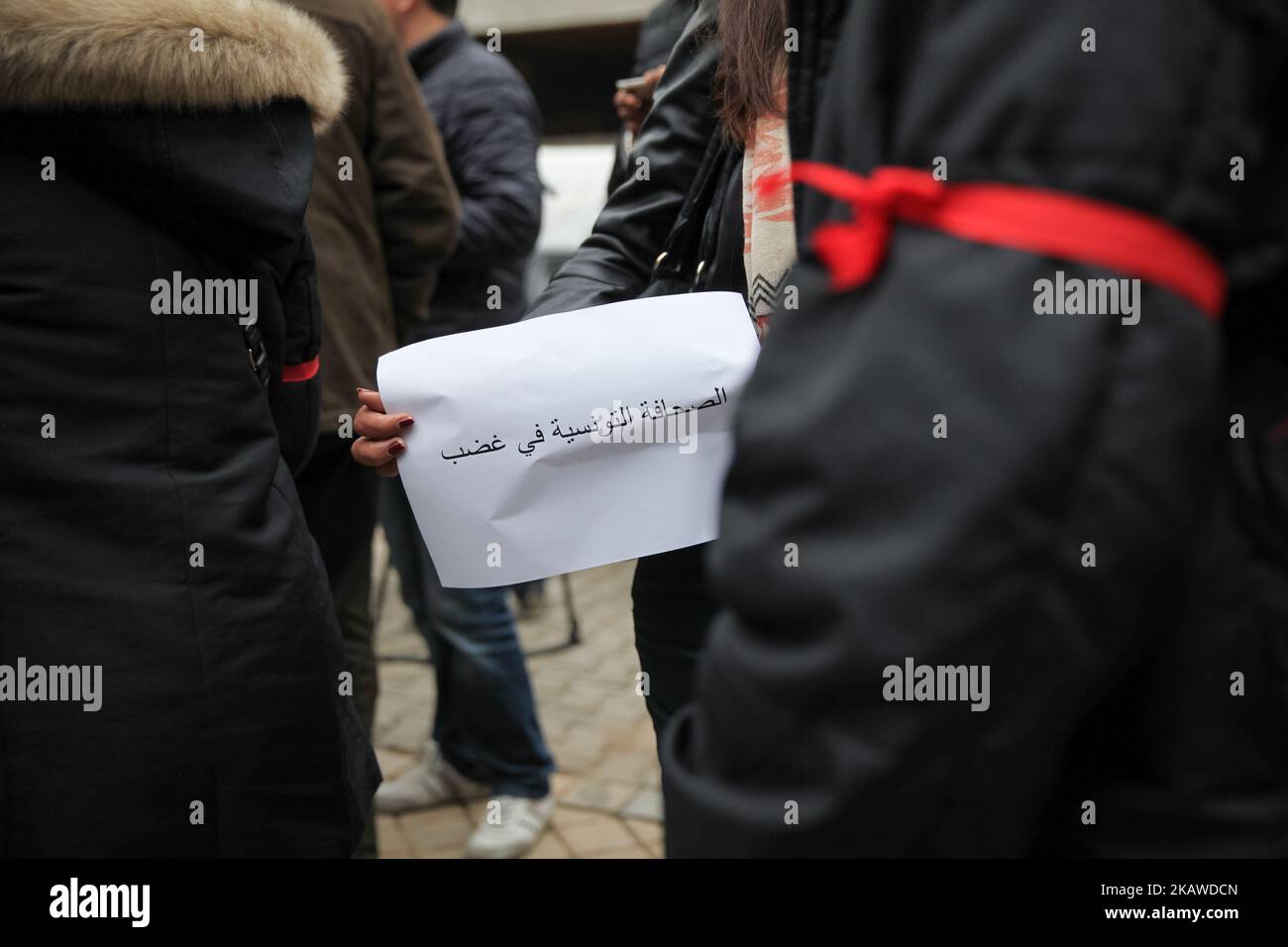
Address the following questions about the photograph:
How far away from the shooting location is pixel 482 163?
12.1 feet

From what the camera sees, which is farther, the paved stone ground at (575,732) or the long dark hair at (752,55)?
the paved stone ground at (575,732)

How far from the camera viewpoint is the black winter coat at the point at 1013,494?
77 cm

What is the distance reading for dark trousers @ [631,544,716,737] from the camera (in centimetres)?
173

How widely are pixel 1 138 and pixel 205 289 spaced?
1.07 ft

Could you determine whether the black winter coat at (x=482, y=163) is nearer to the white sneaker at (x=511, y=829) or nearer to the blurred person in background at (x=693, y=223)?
the white sneaker at (x=511, y=829)

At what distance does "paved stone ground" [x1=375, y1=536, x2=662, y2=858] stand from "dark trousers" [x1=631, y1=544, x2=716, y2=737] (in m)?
1.18

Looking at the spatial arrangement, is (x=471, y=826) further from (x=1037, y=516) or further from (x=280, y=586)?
(x=1037, y=516)

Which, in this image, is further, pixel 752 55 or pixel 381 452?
pixel 381 452

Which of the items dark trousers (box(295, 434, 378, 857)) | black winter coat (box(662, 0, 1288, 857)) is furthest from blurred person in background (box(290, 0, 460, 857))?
black winter coat (box(662, 0, 1288, 857))

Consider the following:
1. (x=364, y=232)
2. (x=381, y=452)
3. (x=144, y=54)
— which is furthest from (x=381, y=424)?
(x=364, y=232)

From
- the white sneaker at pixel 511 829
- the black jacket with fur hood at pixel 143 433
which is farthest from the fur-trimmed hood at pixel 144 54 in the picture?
the white sneaker at pixel 511 829

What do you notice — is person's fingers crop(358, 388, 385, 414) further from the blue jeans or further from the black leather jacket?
the blue jeans

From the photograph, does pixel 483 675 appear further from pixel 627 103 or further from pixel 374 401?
pixel 374 401

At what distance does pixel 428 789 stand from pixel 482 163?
1887 millimetres
